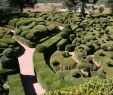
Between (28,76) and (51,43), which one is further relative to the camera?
(51,43)

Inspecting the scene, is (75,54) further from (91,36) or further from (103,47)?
(91,36)

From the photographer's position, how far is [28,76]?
1339 inches

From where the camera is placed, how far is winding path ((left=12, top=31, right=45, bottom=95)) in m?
30.7

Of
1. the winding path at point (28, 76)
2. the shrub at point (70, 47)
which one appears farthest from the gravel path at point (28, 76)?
the shrub at point (70, 47)

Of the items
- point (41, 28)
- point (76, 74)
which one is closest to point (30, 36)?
point (41, 28)

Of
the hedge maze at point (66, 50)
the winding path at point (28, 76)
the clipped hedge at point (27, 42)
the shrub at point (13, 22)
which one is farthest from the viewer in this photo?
the shrub at point (13, 22)

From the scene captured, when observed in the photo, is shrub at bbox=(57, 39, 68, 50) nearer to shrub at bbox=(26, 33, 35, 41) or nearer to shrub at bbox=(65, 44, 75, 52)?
shrub at bbox=(65, 44, 75, 52)

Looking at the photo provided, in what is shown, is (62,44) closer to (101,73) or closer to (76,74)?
(76,74)

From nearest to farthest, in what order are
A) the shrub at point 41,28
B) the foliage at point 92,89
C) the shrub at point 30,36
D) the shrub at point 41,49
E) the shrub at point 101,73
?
the foliage at point 92,89, the shrub at point 101,73, the shrub at point 41,49, the shrub at point 30,36, the shrub at point 41,28

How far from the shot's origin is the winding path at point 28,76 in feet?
101

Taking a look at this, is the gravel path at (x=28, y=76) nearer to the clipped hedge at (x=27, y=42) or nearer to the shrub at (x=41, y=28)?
the clipped hedge at (x=27, y=42)

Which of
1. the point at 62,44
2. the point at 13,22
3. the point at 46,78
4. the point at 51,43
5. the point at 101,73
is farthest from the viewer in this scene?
the point at 13,22

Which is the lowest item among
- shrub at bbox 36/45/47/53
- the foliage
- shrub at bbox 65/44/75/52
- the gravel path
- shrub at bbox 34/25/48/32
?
the gravel path

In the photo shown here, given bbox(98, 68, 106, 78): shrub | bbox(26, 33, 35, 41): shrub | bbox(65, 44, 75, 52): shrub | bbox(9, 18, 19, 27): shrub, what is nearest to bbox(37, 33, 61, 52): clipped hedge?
bbox(65, 44, 75, 52): shrub
